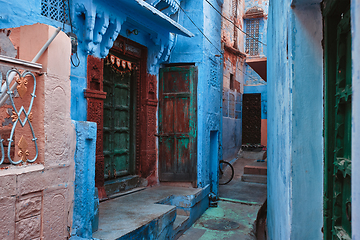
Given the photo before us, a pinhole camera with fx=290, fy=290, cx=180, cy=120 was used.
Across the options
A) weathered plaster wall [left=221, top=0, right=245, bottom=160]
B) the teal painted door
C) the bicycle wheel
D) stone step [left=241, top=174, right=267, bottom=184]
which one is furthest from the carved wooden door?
the teal painted door

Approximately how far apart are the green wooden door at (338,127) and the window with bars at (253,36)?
49.8 ft

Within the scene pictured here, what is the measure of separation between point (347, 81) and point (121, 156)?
5.24 metres

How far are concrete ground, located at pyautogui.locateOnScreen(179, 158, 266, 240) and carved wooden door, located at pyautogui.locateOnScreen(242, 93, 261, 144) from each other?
6.98m

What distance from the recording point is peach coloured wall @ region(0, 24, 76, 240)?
213cm

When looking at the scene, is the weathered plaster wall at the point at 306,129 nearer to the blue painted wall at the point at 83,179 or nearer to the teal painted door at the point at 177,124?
the blue painted wall at the point at 83,179

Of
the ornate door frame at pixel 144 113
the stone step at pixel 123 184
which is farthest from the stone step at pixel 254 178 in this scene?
the stone step at pixel 123 184

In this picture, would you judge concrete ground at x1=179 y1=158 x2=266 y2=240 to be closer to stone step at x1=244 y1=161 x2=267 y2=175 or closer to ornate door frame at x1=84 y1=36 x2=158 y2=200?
stone step at x1=244 y1=161 x2=267 y2=175

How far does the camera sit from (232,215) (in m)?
6.61

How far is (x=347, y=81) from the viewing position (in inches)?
54.0

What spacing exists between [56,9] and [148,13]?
5.75ft

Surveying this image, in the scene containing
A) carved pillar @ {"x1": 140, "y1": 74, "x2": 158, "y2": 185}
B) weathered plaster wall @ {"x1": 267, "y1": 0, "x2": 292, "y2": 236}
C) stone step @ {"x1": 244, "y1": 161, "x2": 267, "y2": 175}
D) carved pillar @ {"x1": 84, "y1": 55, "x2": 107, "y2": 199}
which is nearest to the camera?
weathered plaster wall @ {"x1": 267, "y1": 0, "x2": 292, "y2": 236}

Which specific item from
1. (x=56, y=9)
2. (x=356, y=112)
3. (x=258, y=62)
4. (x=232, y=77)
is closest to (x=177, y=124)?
(x=258, y=62)

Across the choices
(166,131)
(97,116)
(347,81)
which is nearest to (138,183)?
(166,131)

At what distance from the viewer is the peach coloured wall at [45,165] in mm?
2131
